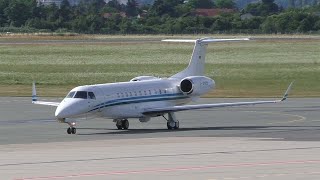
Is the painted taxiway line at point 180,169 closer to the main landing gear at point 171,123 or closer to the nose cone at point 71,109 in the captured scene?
the nose cone at point 71,109

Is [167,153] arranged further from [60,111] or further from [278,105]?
[278,105]

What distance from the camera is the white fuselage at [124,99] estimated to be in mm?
47250

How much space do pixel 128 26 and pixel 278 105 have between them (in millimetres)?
133623

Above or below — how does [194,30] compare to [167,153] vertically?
below

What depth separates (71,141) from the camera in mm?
43625

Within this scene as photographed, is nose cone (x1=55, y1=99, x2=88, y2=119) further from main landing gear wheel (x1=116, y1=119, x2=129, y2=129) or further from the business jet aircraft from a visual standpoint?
main landing gear wheel (x1=116, y1=119, x2=129, y2=129)

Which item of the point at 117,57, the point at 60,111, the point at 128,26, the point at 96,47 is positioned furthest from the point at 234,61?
the point at 128,26

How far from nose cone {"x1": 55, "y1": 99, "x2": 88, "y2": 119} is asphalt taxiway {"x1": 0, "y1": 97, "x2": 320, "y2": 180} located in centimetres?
98

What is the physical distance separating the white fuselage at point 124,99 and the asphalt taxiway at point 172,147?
990 mm

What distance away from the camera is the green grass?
80.9m

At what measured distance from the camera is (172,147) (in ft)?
129

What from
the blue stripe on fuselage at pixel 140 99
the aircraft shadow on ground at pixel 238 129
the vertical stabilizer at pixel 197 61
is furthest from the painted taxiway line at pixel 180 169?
the vertical stabilizer at pixel 197 61

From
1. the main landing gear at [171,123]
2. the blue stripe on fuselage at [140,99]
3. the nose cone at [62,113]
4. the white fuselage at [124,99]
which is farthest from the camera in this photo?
the main landing gear at [171,123]

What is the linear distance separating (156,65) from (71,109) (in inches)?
2111
